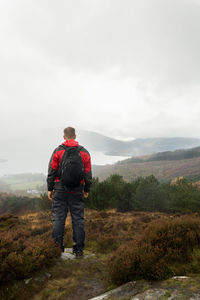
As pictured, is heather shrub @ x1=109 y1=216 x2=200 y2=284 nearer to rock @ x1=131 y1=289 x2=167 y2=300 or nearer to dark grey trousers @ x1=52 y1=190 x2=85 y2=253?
rock @ x1=131 y1=289 x2=167 y2=300

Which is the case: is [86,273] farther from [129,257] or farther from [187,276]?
[187,276]

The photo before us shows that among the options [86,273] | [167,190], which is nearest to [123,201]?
[167,190]

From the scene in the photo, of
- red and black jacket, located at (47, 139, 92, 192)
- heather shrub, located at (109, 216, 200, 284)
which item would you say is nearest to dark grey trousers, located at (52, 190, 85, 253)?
red and black jacket, located at (47, 139, 92, 192)

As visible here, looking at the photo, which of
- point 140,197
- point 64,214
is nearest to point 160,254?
point 64,214

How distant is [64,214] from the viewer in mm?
4902

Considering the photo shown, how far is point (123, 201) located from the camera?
26531 millimetres

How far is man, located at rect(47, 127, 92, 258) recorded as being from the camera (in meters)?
4.77

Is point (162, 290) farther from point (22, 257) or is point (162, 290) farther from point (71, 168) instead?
point (71, 168)

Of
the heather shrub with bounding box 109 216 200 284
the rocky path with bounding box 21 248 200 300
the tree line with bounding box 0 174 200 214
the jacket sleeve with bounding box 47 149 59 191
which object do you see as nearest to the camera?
the rocky path with bounding box 21 248 200 300

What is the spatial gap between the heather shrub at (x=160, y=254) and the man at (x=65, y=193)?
4.97 ft

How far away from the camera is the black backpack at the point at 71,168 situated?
455cm

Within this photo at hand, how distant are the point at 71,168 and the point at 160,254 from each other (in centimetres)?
268

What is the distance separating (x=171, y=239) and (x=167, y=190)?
25513 mm

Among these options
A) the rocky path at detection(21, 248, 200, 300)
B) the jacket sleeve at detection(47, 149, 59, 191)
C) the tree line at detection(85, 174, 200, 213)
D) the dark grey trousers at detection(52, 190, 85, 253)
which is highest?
the jacket sleeve at detection(47, 149, 59, 191)
